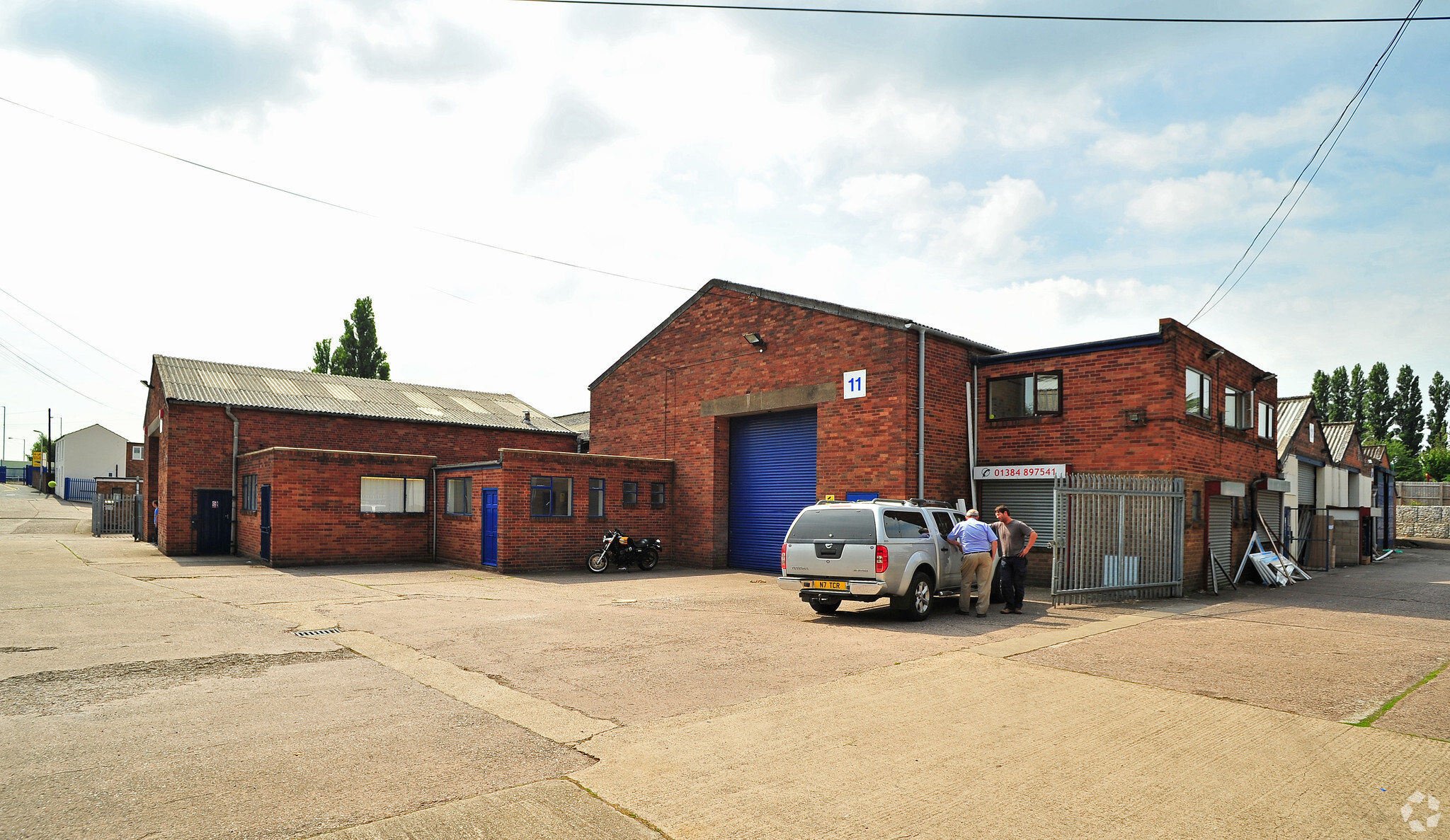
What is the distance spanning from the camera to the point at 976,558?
41.5 ft

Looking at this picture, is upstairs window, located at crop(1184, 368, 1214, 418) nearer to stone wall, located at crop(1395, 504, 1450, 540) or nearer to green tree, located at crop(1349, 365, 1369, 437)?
stone wall, located at crop(1395, 504, 1450, 540)

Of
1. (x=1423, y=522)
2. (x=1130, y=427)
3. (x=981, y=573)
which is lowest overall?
(x=1423, y=522)

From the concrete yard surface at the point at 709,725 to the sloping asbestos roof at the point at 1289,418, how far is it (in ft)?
50.9

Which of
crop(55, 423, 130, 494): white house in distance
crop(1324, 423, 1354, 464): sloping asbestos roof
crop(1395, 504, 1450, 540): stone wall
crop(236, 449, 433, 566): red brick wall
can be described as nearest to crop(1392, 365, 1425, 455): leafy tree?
crop(1395, 504, 1450, 540): stone wall

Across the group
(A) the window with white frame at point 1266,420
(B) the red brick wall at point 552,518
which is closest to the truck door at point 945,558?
(B) the red brick wall at point 552,518

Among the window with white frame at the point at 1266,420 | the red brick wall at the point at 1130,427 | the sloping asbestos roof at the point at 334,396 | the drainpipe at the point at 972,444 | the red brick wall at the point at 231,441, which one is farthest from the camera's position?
the sloping asbestos roof at the point at 334,396

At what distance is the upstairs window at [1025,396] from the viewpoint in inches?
707

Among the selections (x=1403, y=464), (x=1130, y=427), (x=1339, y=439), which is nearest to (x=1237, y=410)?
(x=1130, y=427)

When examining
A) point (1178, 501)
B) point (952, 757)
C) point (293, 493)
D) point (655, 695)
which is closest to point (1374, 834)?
point (952, 757)

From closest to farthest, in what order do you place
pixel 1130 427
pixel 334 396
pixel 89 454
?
pixel 1130 427 → pixel 334 396 → pixel 89 454

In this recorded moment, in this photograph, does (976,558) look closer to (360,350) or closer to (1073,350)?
(1073,350)

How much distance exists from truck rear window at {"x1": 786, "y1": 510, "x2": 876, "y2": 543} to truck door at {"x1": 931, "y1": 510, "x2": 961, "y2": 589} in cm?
144

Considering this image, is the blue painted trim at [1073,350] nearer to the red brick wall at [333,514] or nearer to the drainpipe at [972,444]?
the drainpipe at [972,444]

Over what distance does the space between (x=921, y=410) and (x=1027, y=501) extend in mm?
3056
